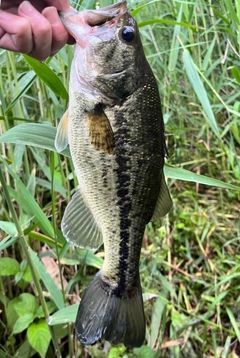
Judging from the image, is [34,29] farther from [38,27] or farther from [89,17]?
[89,17]

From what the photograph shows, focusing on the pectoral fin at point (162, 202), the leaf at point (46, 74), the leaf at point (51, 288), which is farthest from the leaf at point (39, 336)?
the leaf at point (46, 74)

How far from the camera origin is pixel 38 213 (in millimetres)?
1367

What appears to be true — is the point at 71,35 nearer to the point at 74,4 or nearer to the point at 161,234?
the point at 74,4

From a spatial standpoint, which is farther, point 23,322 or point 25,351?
point 25,351

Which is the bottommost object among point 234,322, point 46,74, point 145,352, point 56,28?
point 234,322

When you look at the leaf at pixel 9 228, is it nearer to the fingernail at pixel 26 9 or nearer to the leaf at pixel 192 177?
the leaf at pixel 192 177

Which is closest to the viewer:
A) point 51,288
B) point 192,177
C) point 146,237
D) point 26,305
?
point 192,177

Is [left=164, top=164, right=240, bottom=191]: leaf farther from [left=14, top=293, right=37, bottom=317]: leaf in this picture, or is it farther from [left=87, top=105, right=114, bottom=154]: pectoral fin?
[left=14, top=293, right=37, bottom=317]: leaf

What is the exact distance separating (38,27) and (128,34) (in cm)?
24

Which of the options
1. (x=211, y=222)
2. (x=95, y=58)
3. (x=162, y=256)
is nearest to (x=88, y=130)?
(x=95, y=58)

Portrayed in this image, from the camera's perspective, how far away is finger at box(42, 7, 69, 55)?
1.03 m

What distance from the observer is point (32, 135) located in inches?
45.4

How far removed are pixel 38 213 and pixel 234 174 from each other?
1243 mm

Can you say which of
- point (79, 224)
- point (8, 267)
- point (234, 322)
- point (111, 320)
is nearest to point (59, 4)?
point (79, 224)
